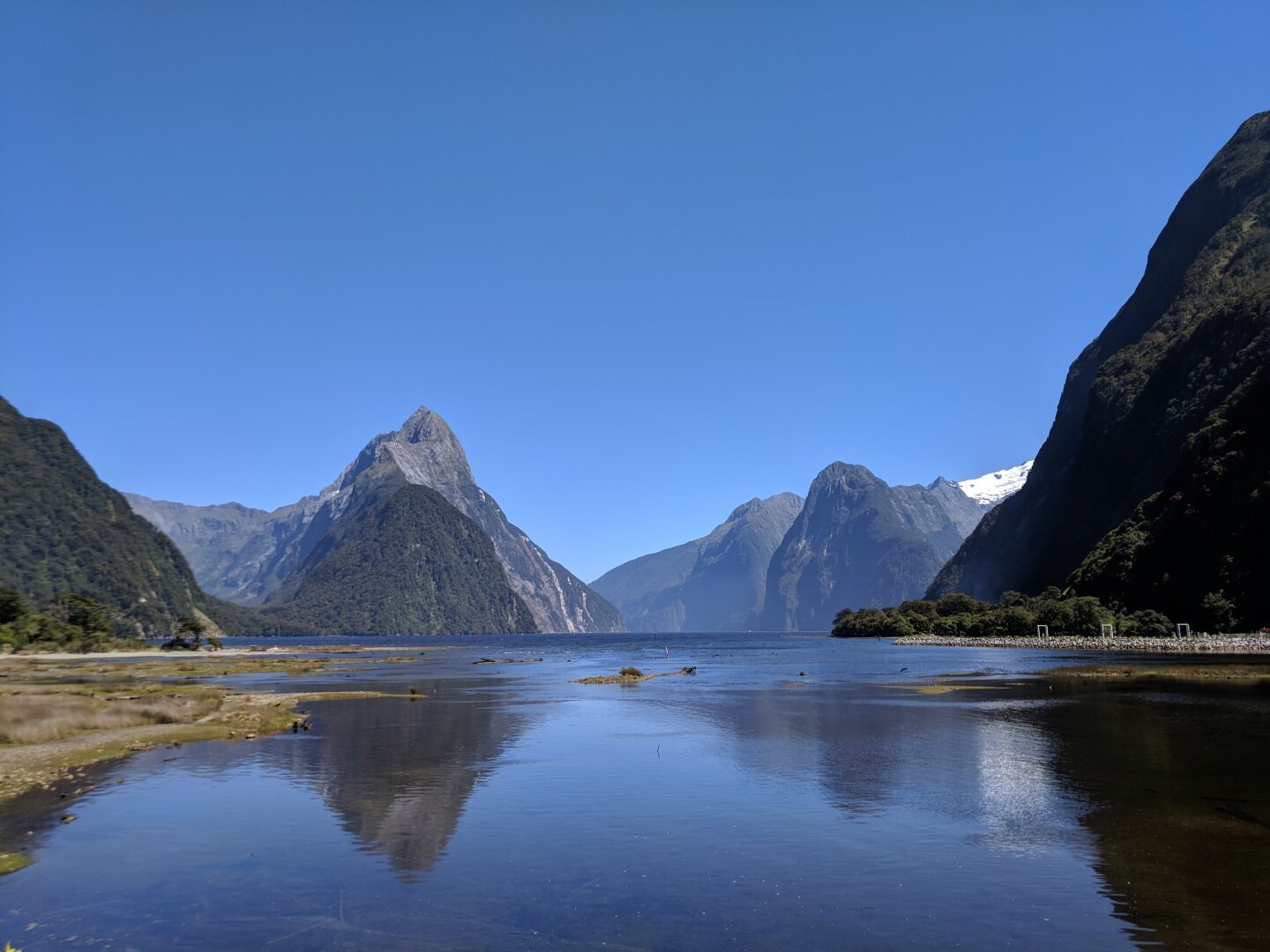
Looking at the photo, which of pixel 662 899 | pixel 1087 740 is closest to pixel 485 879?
pixel 662 899

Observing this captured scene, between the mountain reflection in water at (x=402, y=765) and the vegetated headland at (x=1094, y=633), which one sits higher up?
the vegetated headland at (x=1094, y=633)

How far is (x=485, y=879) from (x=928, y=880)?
1047 centimetres

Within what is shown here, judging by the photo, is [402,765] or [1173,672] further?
[1173,672]

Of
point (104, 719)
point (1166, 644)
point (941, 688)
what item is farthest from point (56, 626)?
point (1166, 644)

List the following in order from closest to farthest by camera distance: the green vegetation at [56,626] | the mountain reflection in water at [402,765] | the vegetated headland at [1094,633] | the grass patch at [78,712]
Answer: the mountain reflection in water at [402,765], the grass patch at [78,712], the vegetated headland at [1094,633], the green vegetation at [56,626]

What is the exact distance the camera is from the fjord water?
1703 cm

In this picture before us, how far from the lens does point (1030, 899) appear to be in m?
18.4

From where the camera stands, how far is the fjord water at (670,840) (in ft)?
55.9

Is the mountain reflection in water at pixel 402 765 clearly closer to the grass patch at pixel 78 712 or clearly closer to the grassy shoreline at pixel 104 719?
the grassy shoreline at pixel 104 719

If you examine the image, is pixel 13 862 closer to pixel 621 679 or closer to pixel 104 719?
pixel 104 719

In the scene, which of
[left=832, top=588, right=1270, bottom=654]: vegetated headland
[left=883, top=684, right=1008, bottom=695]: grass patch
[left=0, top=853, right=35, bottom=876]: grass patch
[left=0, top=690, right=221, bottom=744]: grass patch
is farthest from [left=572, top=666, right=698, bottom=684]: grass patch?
[left=832, top=588, right=1270, bottom=654]: vegetated headland

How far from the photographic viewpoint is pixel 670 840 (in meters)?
24.0

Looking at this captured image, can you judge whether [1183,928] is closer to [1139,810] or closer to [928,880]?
[928,880]

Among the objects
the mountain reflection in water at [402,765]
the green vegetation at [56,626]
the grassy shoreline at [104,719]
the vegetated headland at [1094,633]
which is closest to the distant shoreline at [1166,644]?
the vegetated headland at [1094,633]
